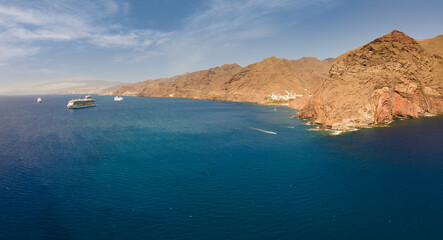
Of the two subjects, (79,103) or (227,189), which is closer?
(227,189)

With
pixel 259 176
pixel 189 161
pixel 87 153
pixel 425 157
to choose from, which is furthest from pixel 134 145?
pixel 425 157

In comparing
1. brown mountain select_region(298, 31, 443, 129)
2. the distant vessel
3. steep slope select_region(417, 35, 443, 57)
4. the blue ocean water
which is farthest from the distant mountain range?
the distant vessel

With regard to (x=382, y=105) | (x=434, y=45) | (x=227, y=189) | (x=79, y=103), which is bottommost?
(x=227, y=189)

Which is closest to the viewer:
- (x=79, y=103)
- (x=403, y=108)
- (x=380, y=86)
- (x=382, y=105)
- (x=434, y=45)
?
(x=380, y=86)

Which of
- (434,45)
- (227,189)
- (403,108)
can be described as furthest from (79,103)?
(434,45)

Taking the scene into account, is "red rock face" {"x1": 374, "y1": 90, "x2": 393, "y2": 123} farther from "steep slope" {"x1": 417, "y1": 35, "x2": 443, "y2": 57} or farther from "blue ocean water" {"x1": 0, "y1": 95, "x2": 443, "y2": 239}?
"steep slope" {"x1": 417, "y1": 35, "x2": 443, "y2": 57}

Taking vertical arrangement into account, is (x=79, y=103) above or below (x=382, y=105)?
above

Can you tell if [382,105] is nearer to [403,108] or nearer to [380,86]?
[380,86]
